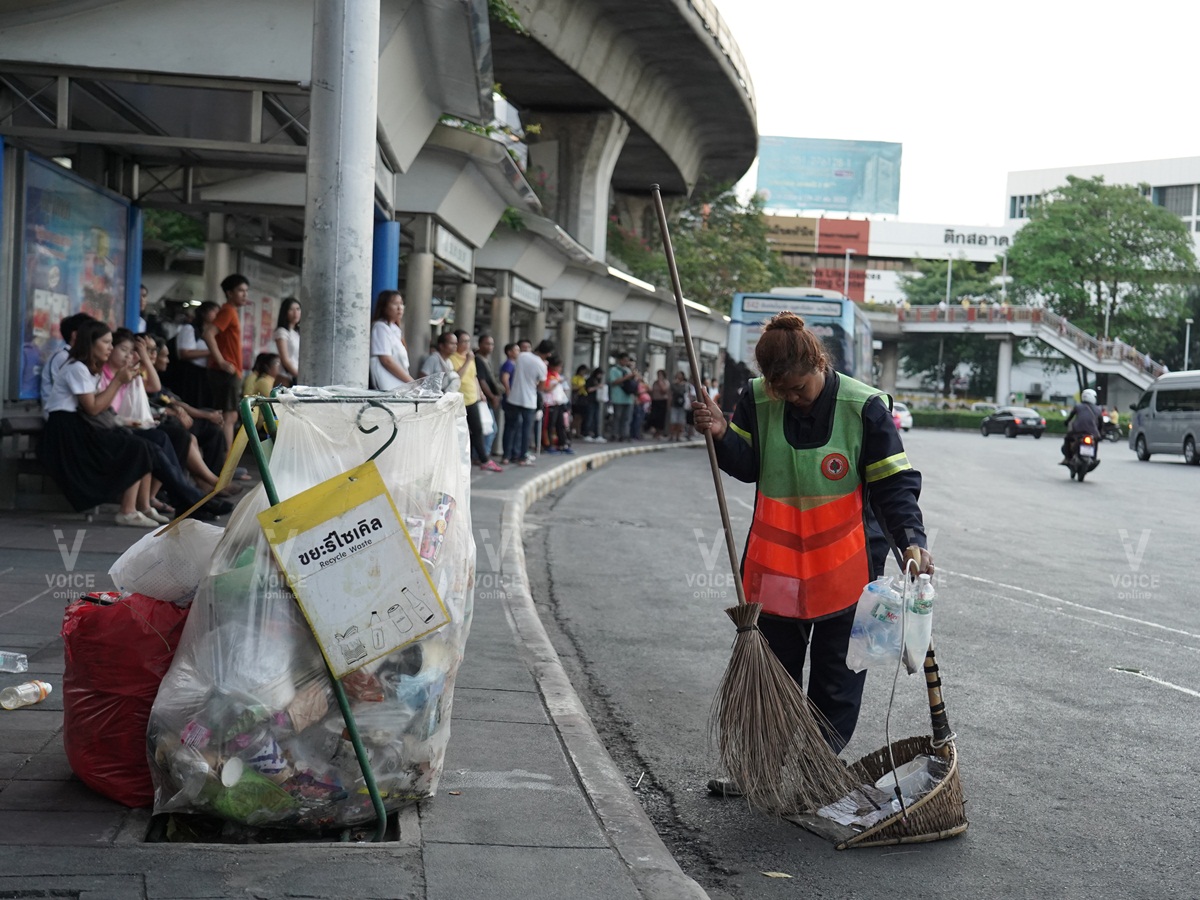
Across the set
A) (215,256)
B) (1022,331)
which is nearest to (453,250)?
(215,256)

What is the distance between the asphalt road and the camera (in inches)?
158

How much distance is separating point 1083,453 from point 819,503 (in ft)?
67.8

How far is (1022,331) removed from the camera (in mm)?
73688

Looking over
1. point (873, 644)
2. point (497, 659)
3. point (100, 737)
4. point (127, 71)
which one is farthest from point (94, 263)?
point (873, 644)

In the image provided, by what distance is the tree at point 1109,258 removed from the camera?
2911 inches

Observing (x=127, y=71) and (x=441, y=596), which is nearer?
(x=441, y=596)

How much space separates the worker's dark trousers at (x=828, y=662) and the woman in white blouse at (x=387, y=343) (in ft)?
25.5

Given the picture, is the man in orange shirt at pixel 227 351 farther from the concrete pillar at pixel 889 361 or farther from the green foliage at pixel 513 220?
the concrete pillar at pixel 889 361

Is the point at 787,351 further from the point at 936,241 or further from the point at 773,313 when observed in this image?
the point at 936,241

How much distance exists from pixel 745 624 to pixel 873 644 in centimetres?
42

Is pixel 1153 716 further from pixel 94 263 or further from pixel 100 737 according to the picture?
pixel 94 263

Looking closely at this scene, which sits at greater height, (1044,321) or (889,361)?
(1044,321)

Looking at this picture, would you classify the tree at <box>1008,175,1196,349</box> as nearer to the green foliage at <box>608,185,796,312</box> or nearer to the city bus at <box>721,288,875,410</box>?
the green foliage at <box>608,185,796,312</box>

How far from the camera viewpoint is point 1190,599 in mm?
9672
